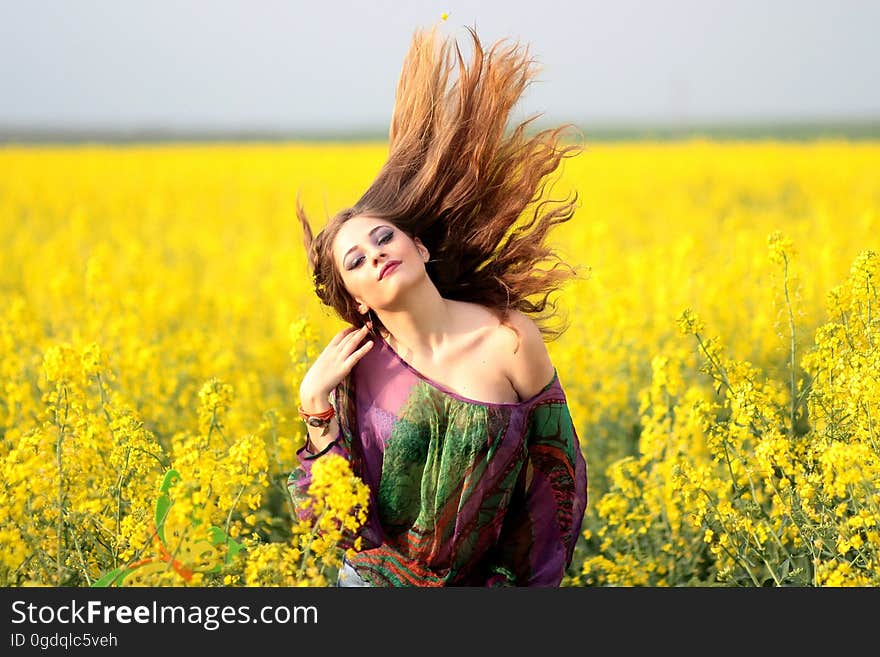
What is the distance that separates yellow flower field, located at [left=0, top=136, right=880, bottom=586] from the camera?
8.73 feet

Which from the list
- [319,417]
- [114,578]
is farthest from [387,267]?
[114,578]

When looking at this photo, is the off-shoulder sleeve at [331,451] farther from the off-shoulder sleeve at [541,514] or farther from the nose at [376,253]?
the off-shoulder sleeve at [541,514]

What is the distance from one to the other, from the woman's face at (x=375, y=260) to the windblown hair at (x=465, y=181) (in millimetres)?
98

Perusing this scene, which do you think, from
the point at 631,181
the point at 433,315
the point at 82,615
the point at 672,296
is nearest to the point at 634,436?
the point at 672,296

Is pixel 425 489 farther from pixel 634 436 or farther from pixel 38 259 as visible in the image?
pixel 38 259

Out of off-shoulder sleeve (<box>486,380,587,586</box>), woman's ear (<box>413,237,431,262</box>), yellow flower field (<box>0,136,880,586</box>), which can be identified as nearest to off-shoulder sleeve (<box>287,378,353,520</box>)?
yellow flower field (<box>0,136,880,586</box>)

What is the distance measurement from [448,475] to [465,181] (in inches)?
30.9

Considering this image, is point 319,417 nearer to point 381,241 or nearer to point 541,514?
point 381,241

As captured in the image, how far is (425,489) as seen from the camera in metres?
2.81

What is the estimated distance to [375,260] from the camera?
107 inches

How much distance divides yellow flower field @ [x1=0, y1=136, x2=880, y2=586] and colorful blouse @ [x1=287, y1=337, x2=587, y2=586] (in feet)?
0.42

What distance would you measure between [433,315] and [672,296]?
388 centimetres

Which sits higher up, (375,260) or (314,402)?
(375,260)

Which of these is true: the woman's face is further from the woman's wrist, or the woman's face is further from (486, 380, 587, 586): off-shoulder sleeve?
(486, 380, 587, 586): off-shoulder sleeve
